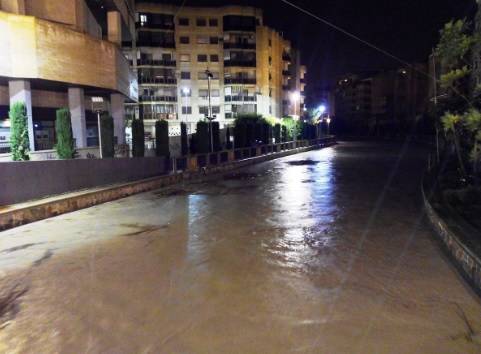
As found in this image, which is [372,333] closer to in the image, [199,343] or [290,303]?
[290,303]

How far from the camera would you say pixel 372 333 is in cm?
475

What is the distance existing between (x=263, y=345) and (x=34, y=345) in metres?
2.40

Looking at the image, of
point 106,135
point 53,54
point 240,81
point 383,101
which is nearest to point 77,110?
point 53,54

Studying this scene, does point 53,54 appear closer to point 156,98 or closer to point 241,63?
point 156,98

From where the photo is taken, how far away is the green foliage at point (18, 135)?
14.7m

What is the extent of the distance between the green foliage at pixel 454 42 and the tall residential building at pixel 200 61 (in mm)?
56874

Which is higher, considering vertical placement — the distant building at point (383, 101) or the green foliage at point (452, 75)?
the distant building at point (383, 101)

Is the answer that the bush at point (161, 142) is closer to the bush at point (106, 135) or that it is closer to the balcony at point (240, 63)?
the bush at point (106, 135)

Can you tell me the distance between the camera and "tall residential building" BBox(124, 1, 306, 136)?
2628 inches

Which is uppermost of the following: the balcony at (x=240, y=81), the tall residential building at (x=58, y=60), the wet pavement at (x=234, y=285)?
the balcony at (x=240, y=81)

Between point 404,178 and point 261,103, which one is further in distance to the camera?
point 261,103

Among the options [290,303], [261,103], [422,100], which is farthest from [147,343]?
[422,100]

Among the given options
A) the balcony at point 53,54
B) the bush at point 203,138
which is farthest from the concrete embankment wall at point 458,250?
the bush at point 203,138

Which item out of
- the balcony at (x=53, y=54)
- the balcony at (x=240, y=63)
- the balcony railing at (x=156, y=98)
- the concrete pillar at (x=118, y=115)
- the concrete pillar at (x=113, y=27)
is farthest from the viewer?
the balcony at (x=240, y=63)
